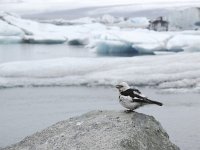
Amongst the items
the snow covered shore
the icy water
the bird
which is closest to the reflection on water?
the snow covered shore

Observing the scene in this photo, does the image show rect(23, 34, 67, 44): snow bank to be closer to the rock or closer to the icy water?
the icy water

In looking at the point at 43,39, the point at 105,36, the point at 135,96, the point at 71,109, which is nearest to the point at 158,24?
the point at 43,39

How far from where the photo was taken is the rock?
475cm

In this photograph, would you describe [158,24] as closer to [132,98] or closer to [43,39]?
[43,39]

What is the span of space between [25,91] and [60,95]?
96cm

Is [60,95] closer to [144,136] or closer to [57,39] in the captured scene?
[144,136]

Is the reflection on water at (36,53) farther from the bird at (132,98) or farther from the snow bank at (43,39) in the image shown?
the bird at (132,98)

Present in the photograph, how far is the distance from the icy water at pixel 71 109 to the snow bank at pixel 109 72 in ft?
1.79

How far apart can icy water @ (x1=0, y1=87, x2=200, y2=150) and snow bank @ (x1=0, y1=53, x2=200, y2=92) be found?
55 cm

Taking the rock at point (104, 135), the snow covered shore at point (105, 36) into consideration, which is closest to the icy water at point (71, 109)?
the rock at point (104, 135)

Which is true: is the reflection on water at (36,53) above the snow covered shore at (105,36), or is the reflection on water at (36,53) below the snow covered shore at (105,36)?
below

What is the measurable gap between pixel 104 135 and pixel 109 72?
333 inches

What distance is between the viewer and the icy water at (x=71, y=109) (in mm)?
7836

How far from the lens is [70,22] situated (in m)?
39.1
